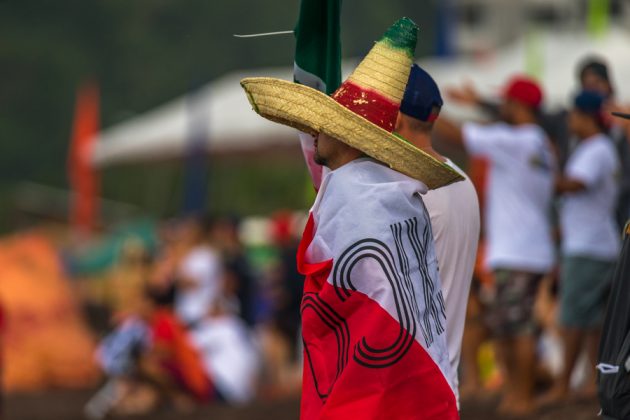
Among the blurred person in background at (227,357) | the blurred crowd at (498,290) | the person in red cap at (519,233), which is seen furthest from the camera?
the blurred person in background at (227,357)

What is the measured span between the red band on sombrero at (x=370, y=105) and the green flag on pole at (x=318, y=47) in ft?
1.85

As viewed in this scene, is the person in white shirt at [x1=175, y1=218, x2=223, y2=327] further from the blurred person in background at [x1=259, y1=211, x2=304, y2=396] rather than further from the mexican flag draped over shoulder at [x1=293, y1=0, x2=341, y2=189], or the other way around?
the mexican flag draped over shoulder at [x1=293, y1=0, x2=341, y2=189]

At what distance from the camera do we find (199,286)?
13.7 metres

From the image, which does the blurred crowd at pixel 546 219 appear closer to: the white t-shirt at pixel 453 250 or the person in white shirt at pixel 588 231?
the person in white shirt at pixel 588 231

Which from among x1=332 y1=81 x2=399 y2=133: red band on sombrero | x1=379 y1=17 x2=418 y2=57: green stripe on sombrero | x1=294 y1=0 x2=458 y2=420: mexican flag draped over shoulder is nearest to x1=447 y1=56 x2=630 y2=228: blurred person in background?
x1=379 y1=17 x2=418 y2=57: green stripe on sombrero

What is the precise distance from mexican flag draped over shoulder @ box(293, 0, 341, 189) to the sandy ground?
139 inches

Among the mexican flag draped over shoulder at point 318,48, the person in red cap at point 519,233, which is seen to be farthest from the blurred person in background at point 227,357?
the mexican flag draped over shoulder at point 318,48

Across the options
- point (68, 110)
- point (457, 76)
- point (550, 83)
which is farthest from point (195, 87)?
point (68, 110)

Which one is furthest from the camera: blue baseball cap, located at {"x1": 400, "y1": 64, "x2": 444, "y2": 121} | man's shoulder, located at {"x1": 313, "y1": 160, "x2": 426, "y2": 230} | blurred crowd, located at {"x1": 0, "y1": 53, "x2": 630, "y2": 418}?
blurred crowd, located at {"x1": 0, "y1": 53, "x2": 630, "y2": 418}

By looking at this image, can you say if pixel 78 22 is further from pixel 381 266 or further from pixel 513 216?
pixel 381 266

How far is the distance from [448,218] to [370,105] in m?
0.97

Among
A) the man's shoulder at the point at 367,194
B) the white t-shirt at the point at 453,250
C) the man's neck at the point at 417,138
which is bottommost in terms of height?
the white t-shirt at the point at 453,250

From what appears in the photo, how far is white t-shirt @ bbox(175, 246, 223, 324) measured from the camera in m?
13.7

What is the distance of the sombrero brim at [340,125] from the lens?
4.48 m
